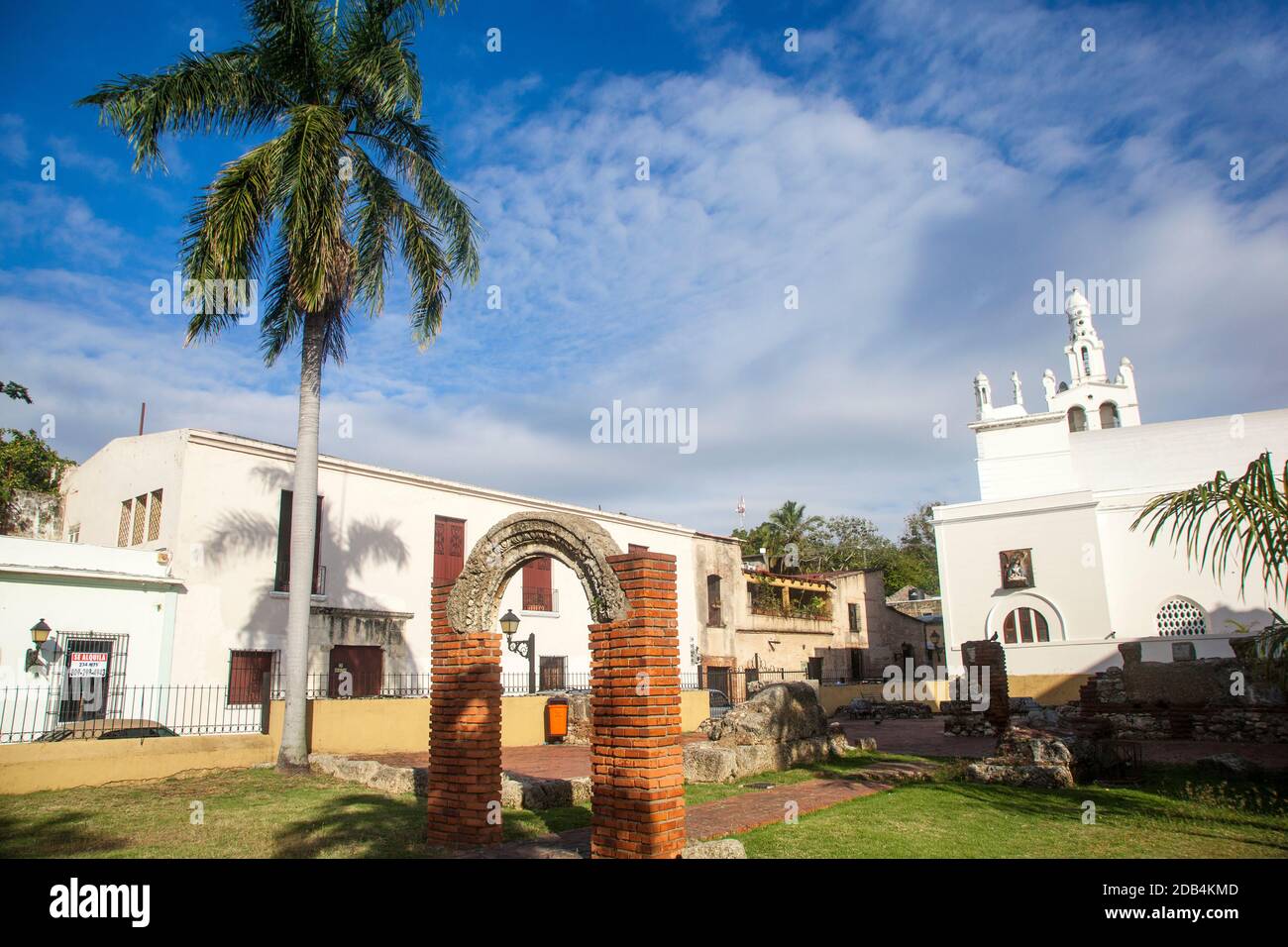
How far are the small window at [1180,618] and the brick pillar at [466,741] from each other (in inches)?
1156

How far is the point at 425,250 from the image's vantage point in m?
15.5

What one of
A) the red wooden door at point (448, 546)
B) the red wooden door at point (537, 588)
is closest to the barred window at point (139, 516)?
the red wooden door at point (448, 546)

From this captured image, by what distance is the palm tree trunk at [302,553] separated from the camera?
44.0ft

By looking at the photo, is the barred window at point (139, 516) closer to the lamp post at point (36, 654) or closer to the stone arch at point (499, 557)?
the lamp post at point (36, 654)

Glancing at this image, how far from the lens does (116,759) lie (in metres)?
12.3

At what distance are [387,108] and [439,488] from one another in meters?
12.1

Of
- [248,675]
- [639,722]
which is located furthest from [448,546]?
[639,722]

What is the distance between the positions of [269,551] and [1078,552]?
27.6 metres

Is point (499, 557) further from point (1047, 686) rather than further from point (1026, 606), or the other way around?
point (1026, 606)

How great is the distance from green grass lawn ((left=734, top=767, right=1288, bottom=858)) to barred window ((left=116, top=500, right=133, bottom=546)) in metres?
18.2
